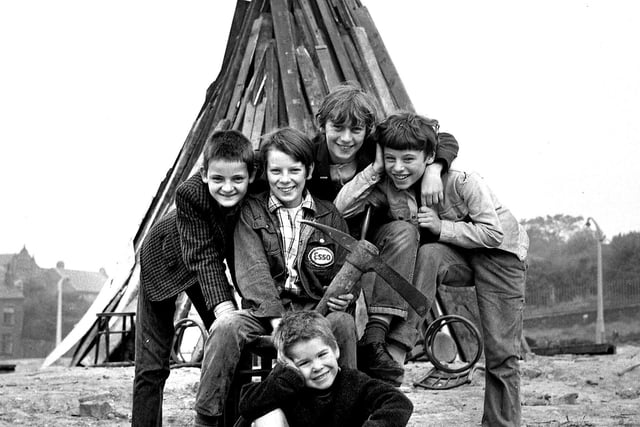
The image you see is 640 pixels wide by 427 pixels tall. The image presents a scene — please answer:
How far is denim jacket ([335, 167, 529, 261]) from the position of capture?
3557 mm

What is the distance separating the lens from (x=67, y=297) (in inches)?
551

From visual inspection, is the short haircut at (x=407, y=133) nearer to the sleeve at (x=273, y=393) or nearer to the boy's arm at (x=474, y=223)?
the boy's arm at (x=474, y=223)

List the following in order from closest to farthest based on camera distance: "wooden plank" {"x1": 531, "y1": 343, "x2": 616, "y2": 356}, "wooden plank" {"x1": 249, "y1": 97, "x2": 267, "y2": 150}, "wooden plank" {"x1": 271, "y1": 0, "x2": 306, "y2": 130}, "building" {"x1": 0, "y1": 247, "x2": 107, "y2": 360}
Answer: "wooden plank" {"x1": 271, "y1": 0, "x2": 306, "y2": 130}, "wooden plank" {"x1": 249, "y1": 97, "x2": 267, "y2": 150}, "wooden plank" {"x1": 531, "y1": 343, "x2": 616, "y2": 356}, "building" {"x1": 0, "y1": 247, "x2": 107, "y2": 360}

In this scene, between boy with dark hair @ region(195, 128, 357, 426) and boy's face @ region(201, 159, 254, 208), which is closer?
boy with dark hair @ region(195, 128, 357, 426)

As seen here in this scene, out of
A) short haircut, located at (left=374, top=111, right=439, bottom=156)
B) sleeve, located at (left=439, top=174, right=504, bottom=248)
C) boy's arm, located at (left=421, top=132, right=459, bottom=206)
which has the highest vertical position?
short haircut, located at (left=374, top=111, right=439, bottom=156)

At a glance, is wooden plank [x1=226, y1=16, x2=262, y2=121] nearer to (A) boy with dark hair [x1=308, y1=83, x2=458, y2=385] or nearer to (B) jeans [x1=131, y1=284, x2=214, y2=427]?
(A) boy with dark hair [x1=308, y1=83, x2=458, y2=385]

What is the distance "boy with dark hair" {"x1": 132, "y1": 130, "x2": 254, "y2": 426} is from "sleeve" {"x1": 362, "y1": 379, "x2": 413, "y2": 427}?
26.3 inches

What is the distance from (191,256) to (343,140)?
718 millimetres

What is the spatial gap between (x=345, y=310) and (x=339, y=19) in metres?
5.63

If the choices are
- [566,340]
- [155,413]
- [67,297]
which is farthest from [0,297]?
[155,413]

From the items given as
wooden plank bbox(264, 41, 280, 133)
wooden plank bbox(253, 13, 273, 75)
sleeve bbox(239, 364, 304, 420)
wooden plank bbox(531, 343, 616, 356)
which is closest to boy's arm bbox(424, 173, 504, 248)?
sleeve bbox(239, 364, 304, 420)

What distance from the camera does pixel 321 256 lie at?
10.9 feet

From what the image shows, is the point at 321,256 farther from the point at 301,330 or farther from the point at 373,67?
the point at 373,67

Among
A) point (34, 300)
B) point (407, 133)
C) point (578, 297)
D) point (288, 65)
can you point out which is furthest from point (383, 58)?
point (578, 297)
